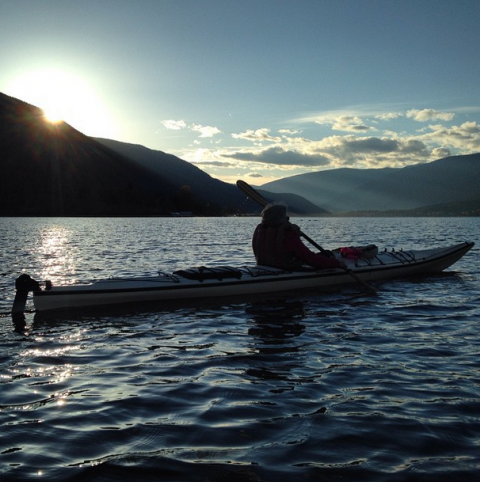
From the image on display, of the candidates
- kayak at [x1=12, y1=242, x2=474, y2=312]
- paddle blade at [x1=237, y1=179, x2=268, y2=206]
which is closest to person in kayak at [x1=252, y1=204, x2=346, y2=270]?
kayak at [x1=12, y1=242, x2=474, y2=312]

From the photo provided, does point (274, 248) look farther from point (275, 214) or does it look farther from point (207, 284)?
point (207, 284)

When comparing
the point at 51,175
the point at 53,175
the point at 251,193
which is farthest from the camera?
the point at 53,175

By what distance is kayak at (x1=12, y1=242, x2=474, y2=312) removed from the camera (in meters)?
11.0

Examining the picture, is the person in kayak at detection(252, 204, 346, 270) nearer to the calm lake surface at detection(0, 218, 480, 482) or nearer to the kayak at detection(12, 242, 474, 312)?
the kayak at detection(12, 242, 474, 312)

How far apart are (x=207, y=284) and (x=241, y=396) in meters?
6.54

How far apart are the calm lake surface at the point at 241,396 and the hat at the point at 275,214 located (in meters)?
2.37

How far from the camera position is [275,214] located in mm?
12688

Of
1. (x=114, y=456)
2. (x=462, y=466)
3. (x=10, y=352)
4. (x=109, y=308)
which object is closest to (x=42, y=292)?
(x=109, y=308)

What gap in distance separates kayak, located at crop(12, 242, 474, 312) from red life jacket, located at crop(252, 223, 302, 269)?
0.25 metres

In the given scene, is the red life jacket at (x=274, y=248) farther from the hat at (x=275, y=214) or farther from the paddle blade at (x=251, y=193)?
the paddle blade at (x=251, y=193)

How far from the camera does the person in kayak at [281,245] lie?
12.8m

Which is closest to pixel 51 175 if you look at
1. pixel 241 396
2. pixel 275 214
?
pixel 275 214

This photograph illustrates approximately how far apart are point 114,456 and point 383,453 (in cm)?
242

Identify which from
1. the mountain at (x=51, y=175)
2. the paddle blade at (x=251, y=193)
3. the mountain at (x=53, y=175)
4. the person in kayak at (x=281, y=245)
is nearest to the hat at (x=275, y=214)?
the person in kayak at (x=281, y=245)
